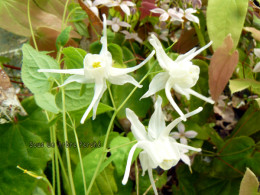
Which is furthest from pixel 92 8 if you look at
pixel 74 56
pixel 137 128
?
pixel 137 128

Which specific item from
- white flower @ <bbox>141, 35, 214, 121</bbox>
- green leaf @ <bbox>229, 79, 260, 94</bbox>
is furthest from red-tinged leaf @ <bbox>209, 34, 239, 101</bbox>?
white flower @ <bbox>141, 35, 214, 121</bbox>

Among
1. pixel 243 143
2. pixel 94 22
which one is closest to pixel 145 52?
pixel 94 22

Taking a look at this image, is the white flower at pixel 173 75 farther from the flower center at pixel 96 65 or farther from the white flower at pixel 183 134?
the white flower at pixel 183 134

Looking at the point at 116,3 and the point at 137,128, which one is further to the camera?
the point at 116,3

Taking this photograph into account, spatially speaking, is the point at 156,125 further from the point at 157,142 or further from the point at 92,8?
the point at 92,8

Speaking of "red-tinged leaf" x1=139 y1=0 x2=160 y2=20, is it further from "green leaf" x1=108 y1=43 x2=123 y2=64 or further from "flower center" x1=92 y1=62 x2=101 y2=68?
"flower center" x1=92 y1=62 x2=101 y2=68
